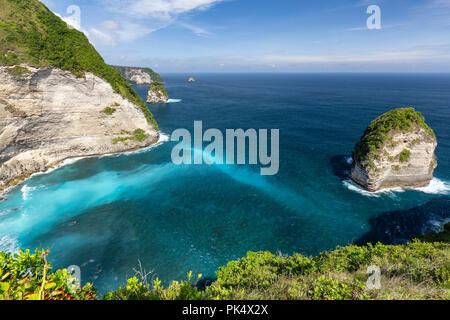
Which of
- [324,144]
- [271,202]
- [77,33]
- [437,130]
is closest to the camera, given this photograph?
[271,202]

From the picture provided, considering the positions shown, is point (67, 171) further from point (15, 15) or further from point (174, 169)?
point (15, 15)

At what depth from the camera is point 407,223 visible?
28.5 m

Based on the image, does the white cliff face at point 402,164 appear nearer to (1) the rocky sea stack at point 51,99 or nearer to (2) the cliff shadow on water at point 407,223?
(2) the cliff shadow on water at point 407,223

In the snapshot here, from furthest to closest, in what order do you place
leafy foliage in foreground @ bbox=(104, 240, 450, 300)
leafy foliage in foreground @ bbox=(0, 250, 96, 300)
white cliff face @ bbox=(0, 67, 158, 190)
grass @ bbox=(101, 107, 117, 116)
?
grass @ bbox=(101, 107, 117, 116)
white cliff face @ bbox=(0, 67, 158, 190)
leafy foliage in foreground @ bbox=(104, 240, 450, 300)
leafy foliage in foreground @ bbox=(0, 250, 96, 300)

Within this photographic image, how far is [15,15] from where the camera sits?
124 feet

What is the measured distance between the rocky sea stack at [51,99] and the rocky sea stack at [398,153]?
163 ft

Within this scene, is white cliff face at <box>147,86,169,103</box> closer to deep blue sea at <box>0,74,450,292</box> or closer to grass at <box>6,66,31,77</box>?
deep blue sea at <box>0,74,450,292</box>

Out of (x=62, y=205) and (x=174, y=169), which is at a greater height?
(x=174, y=169)

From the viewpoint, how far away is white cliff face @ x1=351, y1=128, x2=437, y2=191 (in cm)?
3428

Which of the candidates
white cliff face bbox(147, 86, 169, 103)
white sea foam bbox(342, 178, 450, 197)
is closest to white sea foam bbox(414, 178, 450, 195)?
white sea foam bbox(342, 178, 450, 197)

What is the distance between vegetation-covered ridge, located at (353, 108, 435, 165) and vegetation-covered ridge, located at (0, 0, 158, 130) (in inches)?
2015

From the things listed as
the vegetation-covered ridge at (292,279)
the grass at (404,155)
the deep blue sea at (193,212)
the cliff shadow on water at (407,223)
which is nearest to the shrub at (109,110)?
the deep blue sea at (193,212)

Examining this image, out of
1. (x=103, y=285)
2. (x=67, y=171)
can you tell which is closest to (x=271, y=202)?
(x=103, y=285)

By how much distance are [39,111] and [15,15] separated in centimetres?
1839
